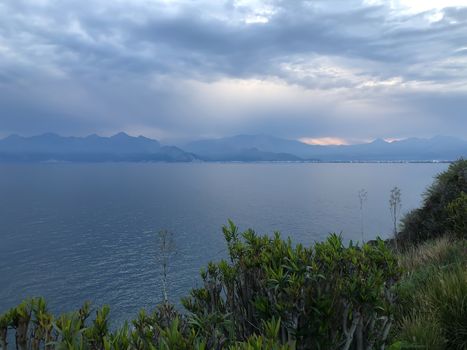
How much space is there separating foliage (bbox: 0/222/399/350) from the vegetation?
14mm

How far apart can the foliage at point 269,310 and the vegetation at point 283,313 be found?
14mm

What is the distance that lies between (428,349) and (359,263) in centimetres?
259

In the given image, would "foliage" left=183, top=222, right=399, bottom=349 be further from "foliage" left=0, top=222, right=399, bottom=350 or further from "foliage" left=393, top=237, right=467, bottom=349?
"foliage" left=393, top=237, right=467, bottom=349

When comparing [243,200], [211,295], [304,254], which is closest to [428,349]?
[304,254]

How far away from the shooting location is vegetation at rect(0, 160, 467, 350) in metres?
3.93

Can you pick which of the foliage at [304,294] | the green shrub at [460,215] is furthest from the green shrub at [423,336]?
the green shrub at [460,215]

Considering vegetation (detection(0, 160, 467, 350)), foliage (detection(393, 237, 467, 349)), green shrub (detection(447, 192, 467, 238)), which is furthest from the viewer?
green shrub (detection(447, 192, 467, 238))

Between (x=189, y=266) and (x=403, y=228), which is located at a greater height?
(x=403, y=228)

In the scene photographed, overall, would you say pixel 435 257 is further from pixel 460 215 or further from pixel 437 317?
pixel 437 317

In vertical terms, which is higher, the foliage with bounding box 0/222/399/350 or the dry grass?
the foliage with bounding box 0/222/399/350

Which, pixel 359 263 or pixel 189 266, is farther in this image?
pixel 189 266

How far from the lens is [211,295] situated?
20.4 feet

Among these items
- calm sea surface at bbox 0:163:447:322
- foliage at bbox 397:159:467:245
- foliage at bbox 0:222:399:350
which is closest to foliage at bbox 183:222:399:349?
foliage at bbox 0:222:399:350

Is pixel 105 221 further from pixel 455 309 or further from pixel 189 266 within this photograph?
pixel 455 309
